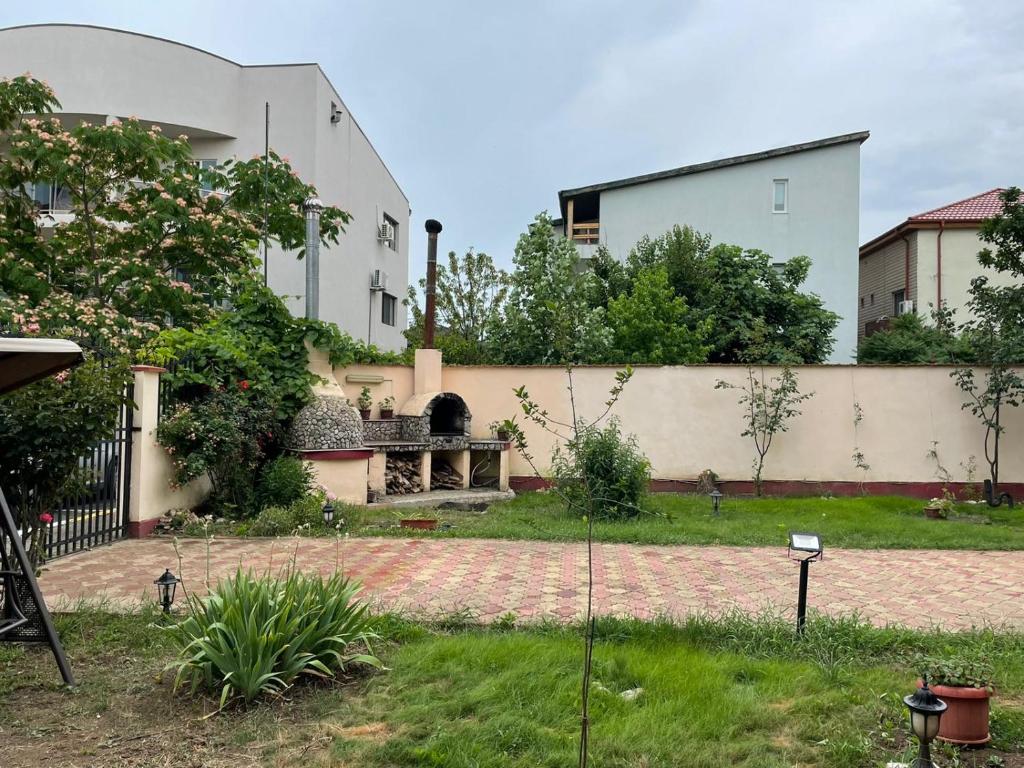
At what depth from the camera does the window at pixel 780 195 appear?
23152mm

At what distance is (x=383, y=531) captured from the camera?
838cm

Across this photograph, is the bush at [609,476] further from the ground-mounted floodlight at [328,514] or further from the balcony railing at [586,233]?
the balcony railing at [586,233]

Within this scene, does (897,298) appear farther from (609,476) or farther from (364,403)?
(364,403)

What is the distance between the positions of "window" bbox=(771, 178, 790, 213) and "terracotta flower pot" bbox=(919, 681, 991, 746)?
2225 centimetres

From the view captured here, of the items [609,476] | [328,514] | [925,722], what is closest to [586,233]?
[609,476]

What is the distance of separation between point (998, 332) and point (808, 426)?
3234 mm

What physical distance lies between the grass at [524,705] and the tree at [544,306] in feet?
39.2

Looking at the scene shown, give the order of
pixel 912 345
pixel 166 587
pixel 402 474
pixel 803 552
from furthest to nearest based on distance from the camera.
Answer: pixel 912 345
pixel 402 474
pixel 166 587
pixel 803 552

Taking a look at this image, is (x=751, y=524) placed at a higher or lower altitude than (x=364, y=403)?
lower

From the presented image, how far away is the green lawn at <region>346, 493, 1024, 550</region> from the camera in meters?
8.12

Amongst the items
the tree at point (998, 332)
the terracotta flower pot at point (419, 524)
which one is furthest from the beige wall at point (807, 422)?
the terracotta flower pot at point (419, 524)

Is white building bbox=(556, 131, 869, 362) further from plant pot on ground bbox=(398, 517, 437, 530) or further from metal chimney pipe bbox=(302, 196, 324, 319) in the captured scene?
plant pot on ground bbox=(398, 517, 437, 530)

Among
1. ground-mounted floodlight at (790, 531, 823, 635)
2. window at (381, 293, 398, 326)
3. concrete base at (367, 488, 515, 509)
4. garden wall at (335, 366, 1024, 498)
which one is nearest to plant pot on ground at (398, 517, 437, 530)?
concrete base at (367, 488, 515, 509)

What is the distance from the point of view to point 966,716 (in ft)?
10.2
